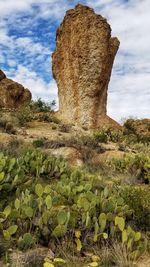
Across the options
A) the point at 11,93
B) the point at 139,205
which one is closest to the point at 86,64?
the point at 11,93

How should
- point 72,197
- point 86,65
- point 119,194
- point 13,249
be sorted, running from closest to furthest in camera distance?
point 13,249, point 72,197, point 119,194, point 86,65

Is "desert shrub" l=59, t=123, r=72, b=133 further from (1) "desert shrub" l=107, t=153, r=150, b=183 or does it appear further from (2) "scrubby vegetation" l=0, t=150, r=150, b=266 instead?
(2) "scrubby vegetation" l=0, t=150, r=150, b=266

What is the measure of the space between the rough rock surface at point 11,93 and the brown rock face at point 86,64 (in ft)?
19.0

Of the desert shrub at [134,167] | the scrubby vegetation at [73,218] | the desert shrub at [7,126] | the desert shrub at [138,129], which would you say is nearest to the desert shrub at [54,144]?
the desert shrub at [134,167]

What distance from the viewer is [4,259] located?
360 centimetres

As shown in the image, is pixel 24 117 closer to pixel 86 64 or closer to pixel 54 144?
pixel 86 64

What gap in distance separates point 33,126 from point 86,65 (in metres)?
5.53

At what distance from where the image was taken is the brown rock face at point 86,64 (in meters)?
24.2

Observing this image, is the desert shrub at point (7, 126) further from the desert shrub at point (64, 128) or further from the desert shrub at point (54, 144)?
the desert shrub at point (54, 144)

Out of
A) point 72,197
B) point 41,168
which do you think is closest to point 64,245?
point 72,197

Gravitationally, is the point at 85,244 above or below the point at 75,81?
below

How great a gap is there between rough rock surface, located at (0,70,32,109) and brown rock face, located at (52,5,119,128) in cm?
580

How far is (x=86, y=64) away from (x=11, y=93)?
8.17 metres

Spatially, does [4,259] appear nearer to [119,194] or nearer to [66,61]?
[119,194]
